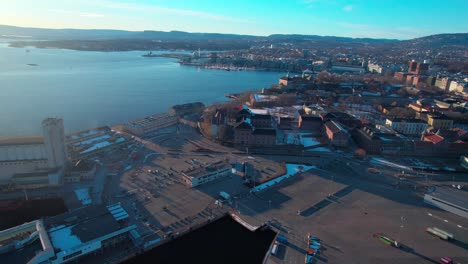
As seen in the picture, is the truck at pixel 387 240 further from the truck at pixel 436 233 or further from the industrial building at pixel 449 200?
the industrial building at pixel 449 200

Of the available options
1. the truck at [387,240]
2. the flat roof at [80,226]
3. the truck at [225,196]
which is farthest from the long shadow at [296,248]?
the flat roof at [80,226]

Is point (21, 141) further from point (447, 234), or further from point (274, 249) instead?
point (447, 234)

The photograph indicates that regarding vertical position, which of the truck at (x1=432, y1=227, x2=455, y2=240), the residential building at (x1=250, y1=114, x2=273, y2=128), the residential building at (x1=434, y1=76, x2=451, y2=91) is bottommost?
the truck at (x1=432, y1=227, x2=455, y2=240)

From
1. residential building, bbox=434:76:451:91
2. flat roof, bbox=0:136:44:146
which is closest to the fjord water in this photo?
flat roof, bbox=0:136:44:146

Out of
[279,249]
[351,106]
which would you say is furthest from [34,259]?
[351,106]

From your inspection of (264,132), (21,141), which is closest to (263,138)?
(264,132)

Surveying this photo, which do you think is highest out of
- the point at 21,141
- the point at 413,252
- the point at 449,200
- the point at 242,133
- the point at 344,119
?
the point at 21,141

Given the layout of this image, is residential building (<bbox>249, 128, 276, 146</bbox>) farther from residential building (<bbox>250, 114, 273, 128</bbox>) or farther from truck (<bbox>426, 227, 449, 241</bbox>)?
truck (<bbox>426, 227, 449, 241</bbox>)
